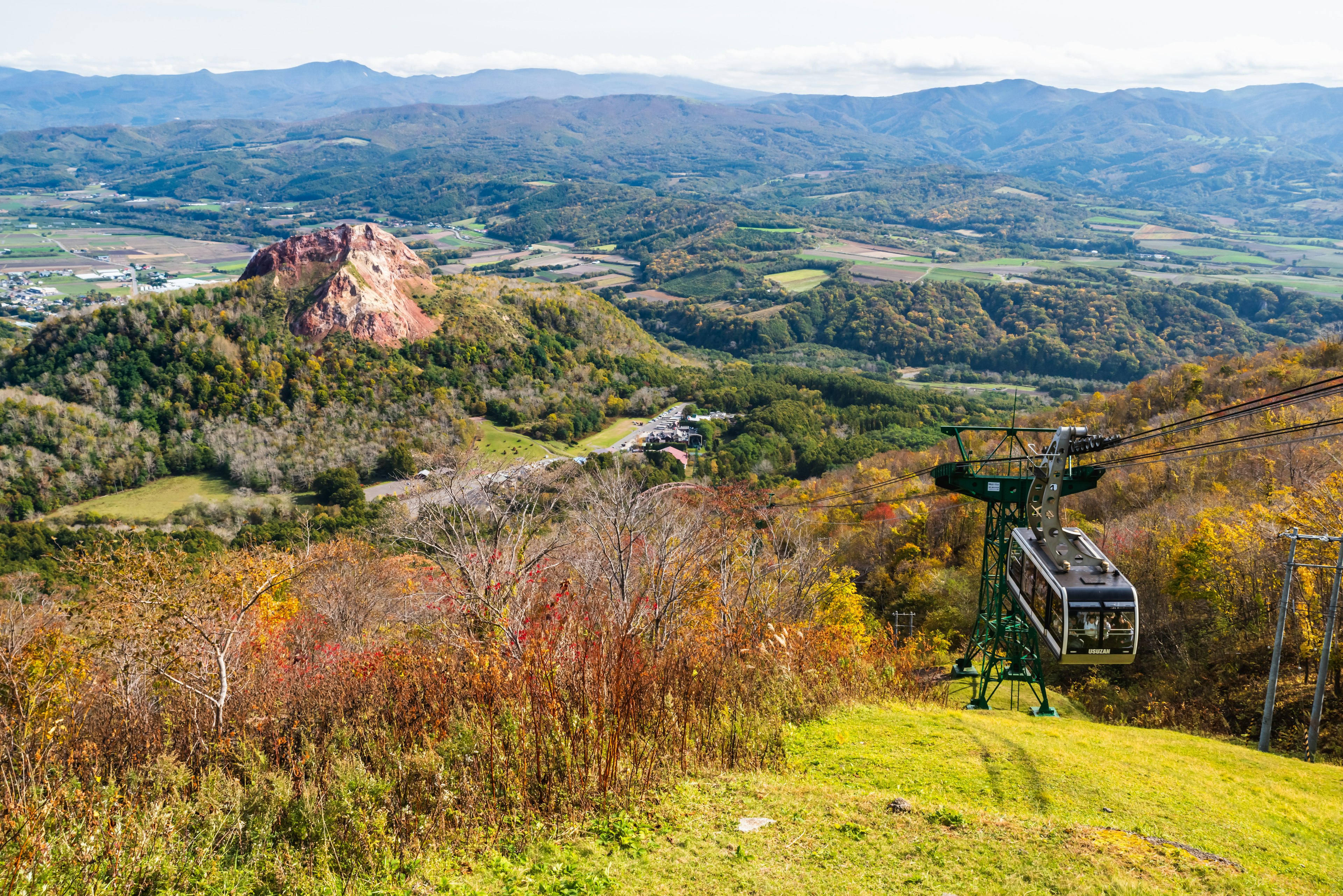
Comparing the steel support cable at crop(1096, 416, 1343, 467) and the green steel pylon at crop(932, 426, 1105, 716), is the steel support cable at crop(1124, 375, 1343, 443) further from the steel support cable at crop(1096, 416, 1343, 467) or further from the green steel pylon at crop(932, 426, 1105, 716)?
the green steel pylon at crop(932, 426, 1105, 716)

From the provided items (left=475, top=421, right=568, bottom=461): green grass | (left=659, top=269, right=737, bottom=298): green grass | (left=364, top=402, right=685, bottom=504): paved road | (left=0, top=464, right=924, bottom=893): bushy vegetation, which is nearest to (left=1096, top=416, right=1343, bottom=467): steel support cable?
(left=0, top=464, right=924, bottom=893): bushy vegetation

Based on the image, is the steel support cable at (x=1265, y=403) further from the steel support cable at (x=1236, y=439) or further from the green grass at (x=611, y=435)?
the green grass at (x=611, y=435)

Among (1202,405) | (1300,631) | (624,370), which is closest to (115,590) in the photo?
(1300,631)

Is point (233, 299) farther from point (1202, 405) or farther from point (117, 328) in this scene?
point (1202, 405)

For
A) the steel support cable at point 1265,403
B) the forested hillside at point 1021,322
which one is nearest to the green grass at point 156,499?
the steel support cable at point 1265,403

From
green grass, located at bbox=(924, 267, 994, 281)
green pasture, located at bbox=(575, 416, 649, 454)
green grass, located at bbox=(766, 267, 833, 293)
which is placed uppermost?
green grass, located at bbox=(924, 267, 994, 281)

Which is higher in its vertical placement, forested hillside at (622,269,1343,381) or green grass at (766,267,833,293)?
green grass at (766,267,833,293)
